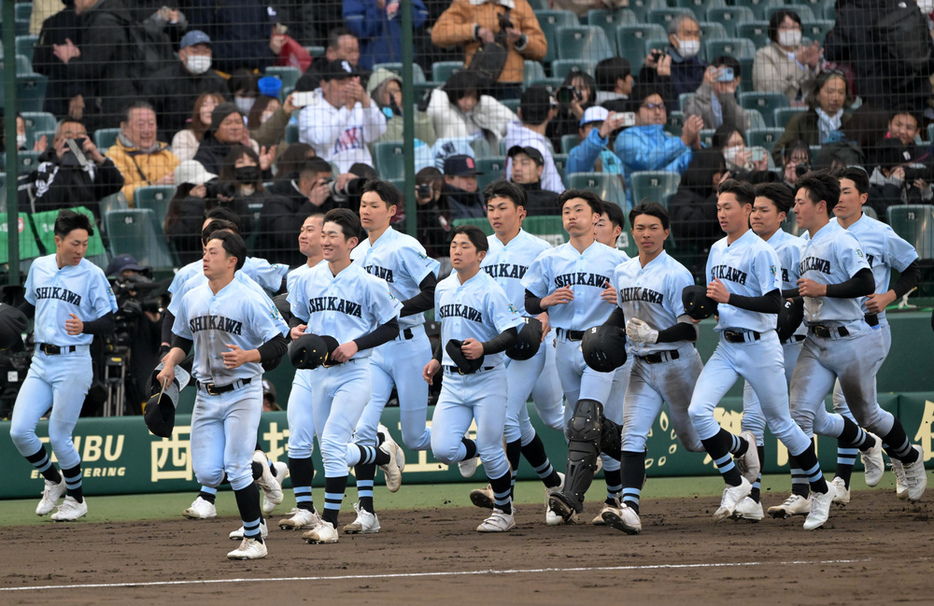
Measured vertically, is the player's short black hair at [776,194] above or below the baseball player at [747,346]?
above

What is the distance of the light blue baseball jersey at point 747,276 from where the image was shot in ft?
23.0

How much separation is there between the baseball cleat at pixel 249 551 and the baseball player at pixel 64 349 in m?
3.00

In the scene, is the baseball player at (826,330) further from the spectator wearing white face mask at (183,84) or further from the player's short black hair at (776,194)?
the spectator wearing white face mask at (183,84)

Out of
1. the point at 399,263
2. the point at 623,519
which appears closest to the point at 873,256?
the point at 623,519

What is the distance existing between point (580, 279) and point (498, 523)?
162 centimetres

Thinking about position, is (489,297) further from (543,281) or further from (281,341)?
(281,341)

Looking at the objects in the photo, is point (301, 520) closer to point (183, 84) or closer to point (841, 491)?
point (841, 491)

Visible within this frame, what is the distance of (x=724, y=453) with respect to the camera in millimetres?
7262

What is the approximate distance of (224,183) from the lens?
420 inches

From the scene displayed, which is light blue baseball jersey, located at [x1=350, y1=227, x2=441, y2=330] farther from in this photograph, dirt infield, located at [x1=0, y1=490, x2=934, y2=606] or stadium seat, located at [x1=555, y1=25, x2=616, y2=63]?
stadium seat, located at [x1=555, y1=25, x2=616, y2=63]

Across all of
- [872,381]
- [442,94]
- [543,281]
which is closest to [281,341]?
[543,281]

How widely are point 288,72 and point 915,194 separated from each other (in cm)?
621

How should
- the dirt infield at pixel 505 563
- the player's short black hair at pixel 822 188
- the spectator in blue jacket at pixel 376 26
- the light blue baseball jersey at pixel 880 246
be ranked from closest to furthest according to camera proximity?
1. the dirt infield at pixel 505 563
2. the player's short black hair at pixel 822 188
3. the light blue baseball jersey at pixel 880 246
4. the spectator in blue jacket at pixel 376 26

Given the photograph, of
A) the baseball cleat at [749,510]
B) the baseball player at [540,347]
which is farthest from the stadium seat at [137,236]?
the baseball cleat at [749,510]
